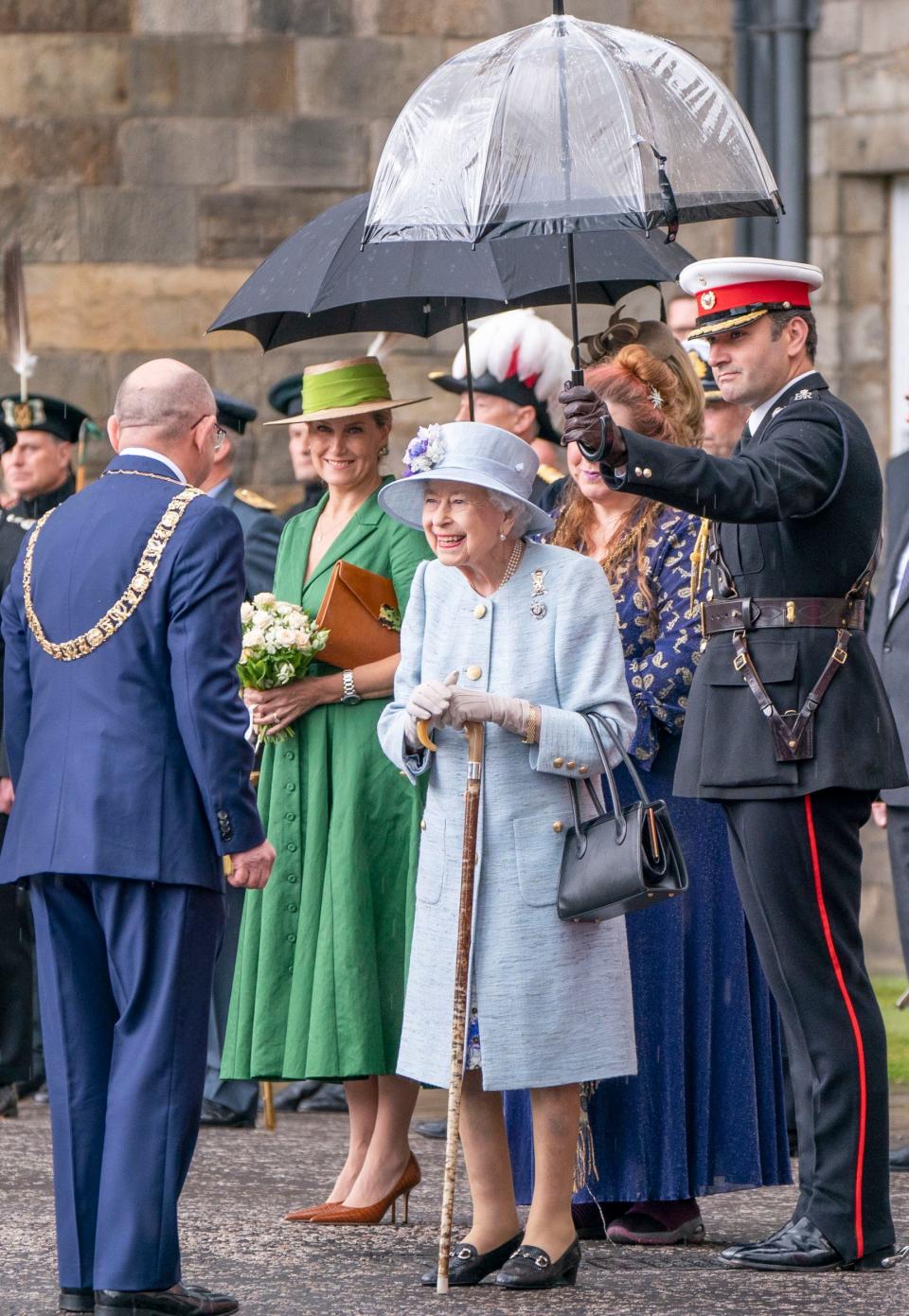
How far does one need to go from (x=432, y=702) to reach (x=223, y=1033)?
2.84 meters

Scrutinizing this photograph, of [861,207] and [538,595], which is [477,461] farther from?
[861,207]

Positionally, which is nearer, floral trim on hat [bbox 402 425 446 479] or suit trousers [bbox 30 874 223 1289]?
suit trousers [bbox 30 874 223 1289]

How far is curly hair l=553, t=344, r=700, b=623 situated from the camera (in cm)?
544

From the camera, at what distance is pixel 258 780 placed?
6.19 metres

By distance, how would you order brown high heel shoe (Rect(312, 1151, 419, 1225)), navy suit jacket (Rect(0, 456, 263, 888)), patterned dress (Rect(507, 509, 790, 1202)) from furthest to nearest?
brown high heel shoe (Rect(312, 1151, 419, 1225)), patterned dress (Rect(507, 509, 790, 1202)), navy suit jacket (Rect(0, 456, 263, 888))

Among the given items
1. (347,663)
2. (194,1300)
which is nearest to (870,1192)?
(194,1300)

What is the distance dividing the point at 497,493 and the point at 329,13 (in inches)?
228

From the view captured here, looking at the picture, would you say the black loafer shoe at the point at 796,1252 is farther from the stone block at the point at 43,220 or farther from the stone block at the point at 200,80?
the stone block at the point at 200,80

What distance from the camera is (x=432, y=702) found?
189 inches

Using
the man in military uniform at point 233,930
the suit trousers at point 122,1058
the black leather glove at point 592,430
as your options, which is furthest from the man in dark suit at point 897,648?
the suit trousers at point 122,1058

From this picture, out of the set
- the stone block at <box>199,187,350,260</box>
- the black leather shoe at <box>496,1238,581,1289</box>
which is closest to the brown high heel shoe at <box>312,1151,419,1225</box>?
Result: the black leather shoe at <box>496,1238,581,1289</box>

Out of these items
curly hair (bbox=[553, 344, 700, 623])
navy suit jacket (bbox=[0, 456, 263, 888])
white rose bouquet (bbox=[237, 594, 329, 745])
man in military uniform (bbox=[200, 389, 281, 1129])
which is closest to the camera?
navy suit jacket (bbox=[0, 456, 263, 888])

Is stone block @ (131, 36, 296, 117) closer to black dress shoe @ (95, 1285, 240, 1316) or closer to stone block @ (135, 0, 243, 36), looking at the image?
stone block @ (135, 0, 243, 36)

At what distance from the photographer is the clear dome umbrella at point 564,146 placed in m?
4.78
